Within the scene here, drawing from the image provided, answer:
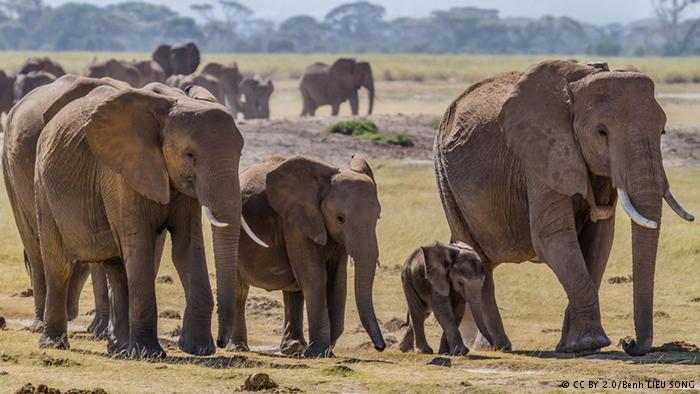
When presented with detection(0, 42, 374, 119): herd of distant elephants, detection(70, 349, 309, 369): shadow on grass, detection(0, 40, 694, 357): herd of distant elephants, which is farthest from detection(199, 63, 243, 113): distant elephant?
detection(70, 349, 309, 369): shadow on grass

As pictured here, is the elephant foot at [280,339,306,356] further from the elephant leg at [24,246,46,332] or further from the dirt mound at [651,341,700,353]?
the dirt mound at [651,341,700,353]

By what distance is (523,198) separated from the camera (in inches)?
538

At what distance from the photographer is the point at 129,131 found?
11883 millimetres

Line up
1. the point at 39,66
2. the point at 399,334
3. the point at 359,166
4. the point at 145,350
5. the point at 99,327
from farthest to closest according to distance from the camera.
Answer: the point at 39,66, the point at 399,334, the point at 99,327, the point at 359,166, the point at 145,350

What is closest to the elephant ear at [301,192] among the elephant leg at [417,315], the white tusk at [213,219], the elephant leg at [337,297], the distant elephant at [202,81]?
the elephant leg at [337,297]

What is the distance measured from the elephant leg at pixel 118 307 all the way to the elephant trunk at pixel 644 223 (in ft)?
12.4

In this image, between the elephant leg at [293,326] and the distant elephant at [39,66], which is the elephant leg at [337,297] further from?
the distant elephant at [39,66]

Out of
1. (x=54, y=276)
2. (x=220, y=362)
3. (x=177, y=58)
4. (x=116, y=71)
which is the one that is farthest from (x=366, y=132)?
(x=220, y=362)

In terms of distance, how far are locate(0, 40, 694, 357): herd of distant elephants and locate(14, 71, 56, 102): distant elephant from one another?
78.3 feet

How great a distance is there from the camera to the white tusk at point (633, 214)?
12008 mm

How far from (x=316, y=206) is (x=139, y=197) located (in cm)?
187

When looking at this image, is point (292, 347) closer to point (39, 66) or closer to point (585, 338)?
point (585, 338)

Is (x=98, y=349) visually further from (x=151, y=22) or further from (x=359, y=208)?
(x=151, y=22)

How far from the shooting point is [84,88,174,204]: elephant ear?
464 inches
